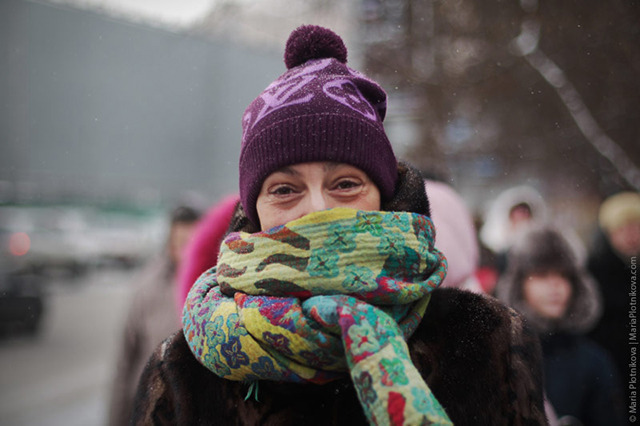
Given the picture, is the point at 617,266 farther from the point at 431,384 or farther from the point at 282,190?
the point at 282,190

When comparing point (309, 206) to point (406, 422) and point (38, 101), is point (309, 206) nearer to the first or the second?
point (406, 422)

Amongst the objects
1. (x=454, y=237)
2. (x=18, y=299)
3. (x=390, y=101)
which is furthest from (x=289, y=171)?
(x=18, y=299)

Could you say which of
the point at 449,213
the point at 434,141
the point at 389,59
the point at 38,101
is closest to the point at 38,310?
the point at 38,101

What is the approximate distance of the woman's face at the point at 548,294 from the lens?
2.58m

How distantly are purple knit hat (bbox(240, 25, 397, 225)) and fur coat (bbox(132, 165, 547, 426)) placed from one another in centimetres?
15

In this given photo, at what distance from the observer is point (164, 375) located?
1.23 m

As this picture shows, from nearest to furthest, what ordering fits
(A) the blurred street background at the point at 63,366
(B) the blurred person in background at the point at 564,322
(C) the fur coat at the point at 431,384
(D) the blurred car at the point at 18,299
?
1. (C) the fur coat at the point at 431,384
2. (B) the blurred person in background at the point at 564,322
3. (A) the blurred street background at the point at 63,366
4. (D) the blurred car at the point at 18,299

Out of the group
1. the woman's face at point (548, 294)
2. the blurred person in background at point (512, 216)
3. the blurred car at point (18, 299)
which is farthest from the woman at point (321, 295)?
the blurred car at point (18, 299)

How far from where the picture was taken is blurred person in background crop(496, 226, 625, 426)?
2342 millimetres

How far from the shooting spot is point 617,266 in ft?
10.4

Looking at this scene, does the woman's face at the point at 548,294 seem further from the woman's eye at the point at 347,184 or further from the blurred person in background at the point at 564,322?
the woman's eye at the point at 347,184

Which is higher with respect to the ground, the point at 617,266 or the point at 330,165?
the point at 330,165

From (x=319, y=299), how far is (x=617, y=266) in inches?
115

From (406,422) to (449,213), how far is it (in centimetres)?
134
